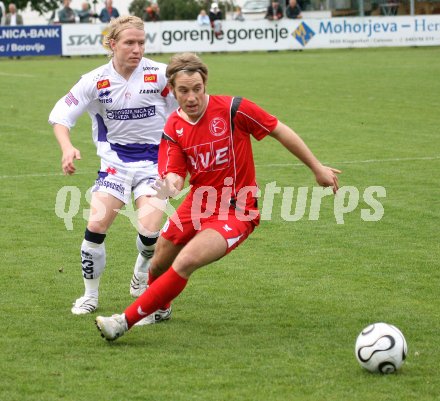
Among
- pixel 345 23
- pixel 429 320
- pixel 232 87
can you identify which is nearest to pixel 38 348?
pixel 429 320

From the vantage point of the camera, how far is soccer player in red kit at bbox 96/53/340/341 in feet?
21.1

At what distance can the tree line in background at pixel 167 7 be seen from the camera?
172 feet

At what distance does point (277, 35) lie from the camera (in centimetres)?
3738

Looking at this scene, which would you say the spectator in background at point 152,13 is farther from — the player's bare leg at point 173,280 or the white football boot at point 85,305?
the player's bare leg at point 173,280

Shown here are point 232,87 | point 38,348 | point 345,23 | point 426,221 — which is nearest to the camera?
point 38,348

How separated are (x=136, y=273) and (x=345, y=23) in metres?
30.7

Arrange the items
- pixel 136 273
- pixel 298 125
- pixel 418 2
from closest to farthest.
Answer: pixel 136 273 < pixel 298 125 < pixel 418 2

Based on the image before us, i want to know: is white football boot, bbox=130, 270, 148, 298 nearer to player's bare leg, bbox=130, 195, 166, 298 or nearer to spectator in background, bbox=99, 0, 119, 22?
player's bare leg, bbox=130, 195, 166, 298

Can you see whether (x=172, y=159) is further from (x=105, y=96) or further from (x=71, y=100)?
(x=71, y=100)

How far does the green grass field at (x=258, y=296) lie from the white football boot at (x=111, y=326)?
107mm

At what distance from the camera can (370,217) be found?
10.8 metres

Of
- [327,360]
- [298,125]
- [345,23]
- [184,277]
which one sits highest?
[345,23]

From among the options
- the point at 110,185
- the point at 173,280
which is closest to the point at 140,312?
the point at 173,280

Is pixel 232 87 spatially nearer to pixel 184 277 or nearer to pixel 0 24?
pixel 0 24
